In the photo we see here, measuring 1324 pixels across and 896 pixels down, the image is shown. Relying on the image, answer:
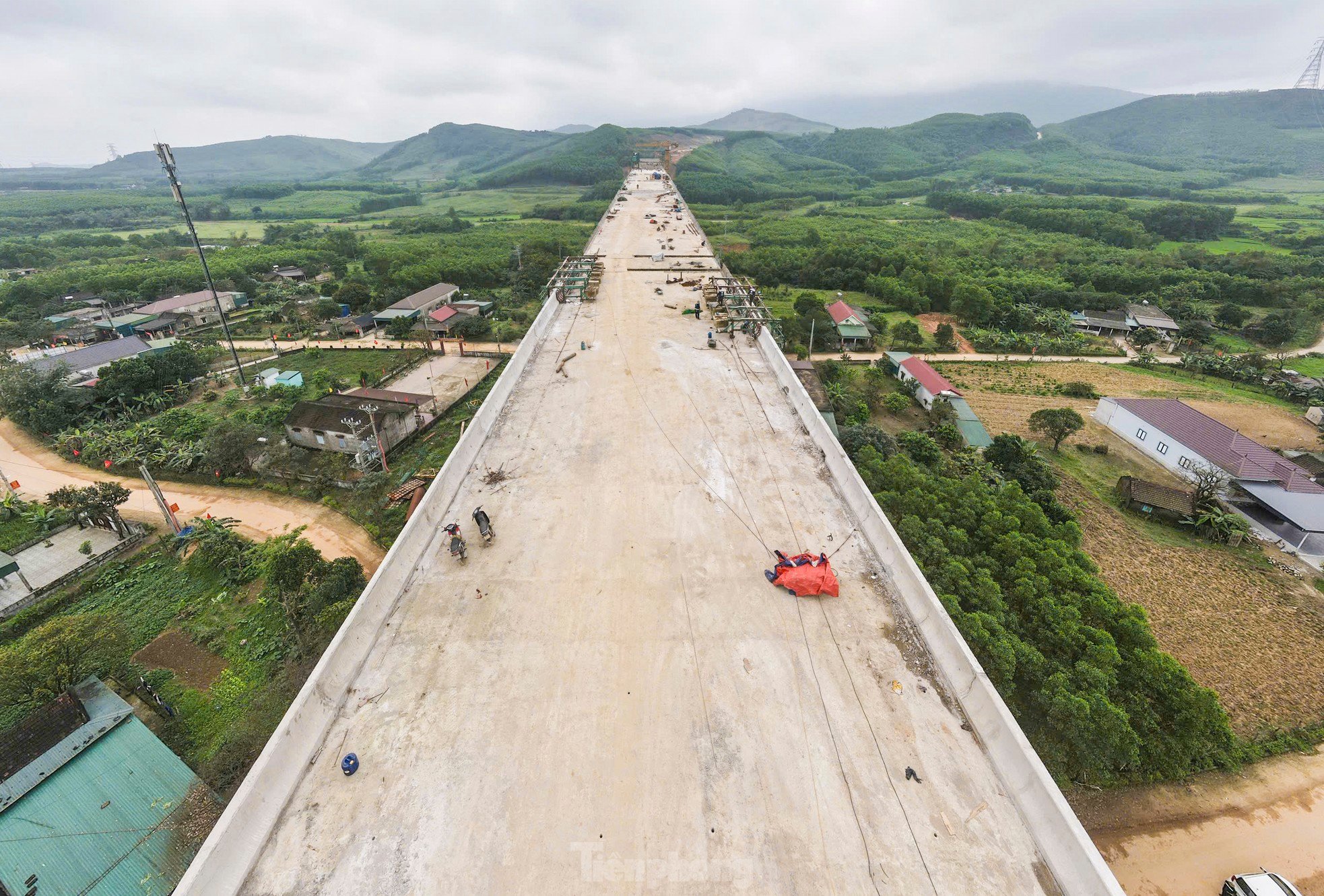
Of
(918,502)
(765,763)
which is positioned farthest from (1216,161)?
(765,763)

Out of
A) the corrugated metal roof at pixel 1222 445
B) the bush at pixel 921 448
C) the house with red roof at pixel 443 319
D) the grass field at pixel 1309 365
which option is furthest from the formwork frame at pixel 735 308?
the grass field at pixel 1309 365

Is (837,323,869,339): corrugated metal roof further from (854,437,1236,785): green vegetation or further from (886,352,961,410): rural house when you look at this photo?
(854,437,1236,785): green vegetation

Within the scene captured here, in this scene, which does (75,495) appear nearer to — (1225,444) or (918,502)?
(918,502)

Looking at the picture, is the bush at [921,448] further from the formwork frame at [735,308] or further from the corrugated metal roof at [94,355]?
the corrugated metal roof at [94,355]

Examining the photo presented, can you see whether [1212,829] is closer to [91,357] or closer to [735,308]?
[735,308]

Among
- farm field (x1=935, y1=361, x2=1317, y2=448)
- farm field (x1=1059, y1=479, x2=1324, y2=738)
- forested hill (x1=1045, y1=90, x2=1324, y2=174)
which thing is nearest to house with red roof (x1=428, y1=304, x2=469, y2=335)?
farm field (x1=935, y1=361, x2=1317, y2=448)

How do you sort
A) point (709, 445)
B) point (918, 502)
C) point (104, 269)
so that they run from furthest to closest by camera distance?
point (104, 269) < point (918, 502) < point (709, 445)
